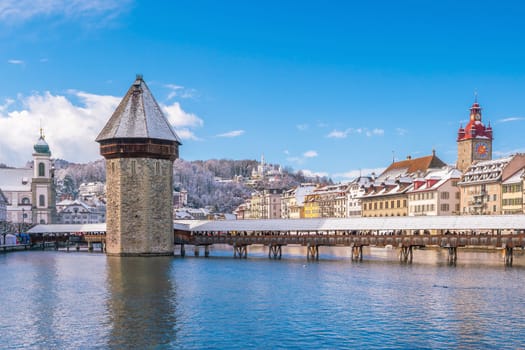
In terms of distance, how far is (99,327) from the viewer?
23.0 m

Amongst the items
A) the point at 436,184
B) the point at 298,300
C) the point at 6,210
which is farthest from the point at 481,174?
the point at 6,210

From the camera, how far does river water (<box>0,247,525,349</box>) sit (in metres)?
21.2

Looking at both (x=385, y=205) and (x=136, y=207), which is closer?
(x=136, y=207)

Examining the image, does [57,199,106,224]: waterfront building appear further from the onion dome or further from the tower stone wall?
the tower stone wall

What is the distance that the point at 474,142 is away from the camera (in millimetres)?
86875

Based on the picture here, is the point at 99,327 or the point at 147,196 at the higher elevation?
the point at 147,196

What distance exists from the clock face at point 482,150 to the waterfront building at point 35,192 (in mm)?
63025

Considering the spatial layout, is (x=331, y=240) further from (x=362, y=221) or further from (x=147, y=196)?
(x=147, y=196)

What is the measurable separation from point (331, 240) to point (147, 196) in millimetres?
14814

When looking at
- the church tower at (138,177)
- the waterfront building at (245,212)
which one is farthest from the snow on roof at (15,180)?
the church tower at (138,177)

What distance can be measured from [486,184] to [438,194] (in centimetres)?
571

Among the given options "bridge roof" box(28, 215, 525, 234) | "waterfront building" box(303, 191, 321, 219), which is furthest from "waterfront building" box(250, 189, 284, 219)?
"bridge roof" box(28, 215, 525, 234)

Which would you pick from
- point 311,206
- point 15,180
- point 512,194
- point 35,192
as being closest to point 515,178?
point 512,194

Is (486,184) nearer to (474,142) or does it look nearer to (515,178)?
(515,178)
